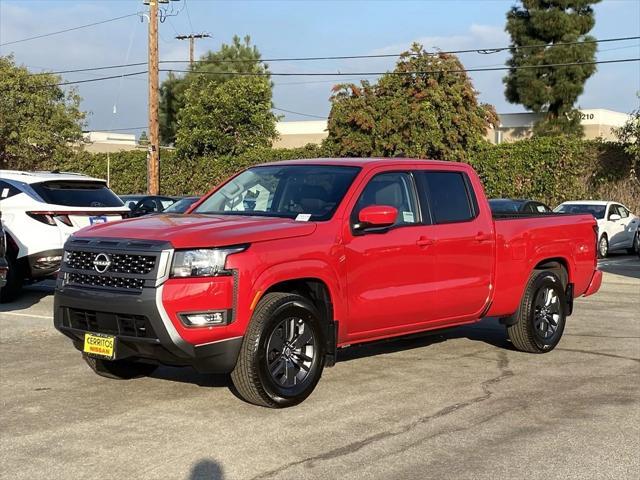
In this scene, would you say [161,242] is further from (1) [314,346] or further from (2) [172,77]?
(2) [172,77]

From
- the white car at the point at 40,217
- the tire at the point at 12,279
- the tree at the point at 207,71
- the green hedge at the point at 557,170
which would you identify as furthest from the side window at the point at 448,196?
the tree at the point at 207,71

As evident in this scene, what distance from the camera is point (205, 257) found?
609 centimetres

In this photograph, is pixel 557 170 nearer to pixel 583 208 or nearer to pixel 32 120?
pixel 583 208

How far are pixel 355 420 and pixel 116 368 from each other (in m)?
2.31

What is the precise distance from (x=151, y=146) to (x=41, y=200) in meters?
17.3

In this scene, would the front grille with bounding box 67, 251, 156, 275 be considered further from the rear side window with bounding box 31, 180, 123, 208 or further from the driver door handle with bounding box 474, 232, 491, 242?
the rear side window with bounding box 31, 180, 123, 208

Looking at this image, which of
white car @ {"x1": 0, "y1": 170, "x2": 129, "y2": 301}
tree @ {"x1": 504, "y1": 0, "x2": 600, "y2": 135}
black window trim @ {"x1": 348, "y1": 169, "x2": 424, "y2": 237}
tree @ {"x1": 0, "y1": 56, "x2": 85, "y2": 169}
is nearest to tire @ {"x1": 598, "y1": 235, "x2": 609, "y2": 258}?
white car @ {"x1": 0, "y1": 170, "x2": 129, "y2": 301}

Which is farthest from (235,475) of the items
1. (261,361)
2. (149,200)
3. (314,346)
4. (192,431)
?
(149,200)

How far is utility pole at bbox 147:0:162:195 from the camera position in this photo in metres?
29.1

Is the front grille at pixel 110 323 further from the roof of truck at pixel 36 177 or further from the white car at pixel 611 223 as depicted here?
the white car at pixel 611 223

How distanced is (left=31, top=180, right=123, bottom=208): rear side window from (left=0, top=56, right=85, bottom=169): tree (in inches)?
1240

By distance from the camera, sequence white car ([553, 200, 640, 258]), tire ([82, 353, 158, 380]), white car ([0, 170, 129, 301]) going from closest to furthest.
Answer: tire ([82, 353, 158, 380]), white car ([0, 170, 129, 301]), white car ([553, 200, 640, 258])

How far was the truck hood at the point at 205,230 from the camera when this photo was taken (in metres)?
6.14

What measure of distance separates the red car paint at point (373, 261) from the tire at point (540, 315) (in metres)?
0.16
